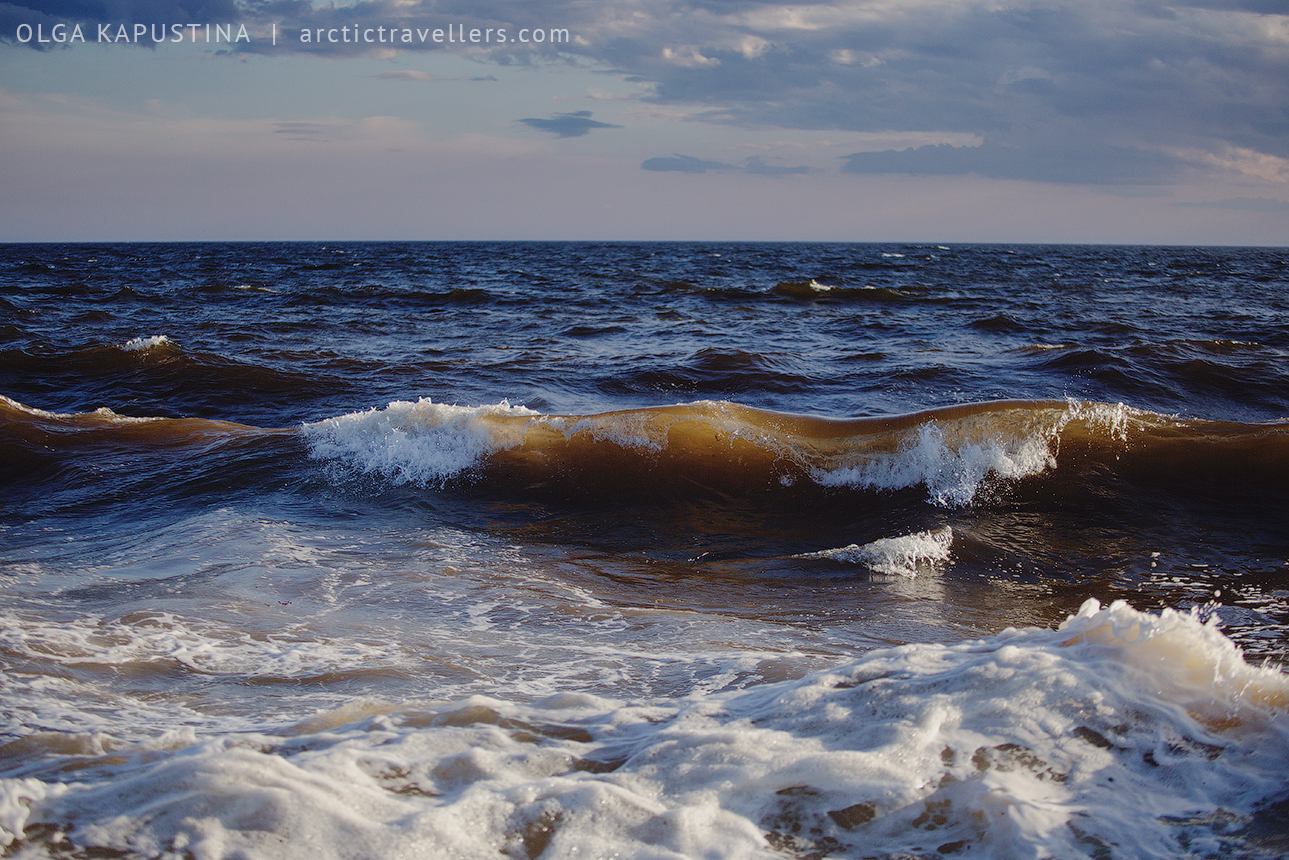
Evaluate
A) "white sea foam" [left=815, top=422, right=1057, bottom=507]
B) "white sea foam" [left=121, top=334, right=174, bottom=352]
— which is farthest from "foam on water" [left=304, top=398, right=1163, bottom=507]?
"white sea foam" [left=121, top=334, right=174, bottom=352]

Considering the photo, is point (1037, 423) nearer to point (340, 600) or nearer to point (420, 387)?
point (340, 600)

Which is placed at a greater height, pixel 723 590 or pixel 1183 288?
pixel 1183 288

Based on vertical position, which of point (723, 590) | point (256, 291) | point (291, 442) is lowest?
point (723, 590)

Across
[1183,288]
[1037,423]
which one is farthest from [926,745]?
[1183,288]

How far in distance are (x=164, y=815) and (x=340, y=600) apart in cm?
Answer: 202

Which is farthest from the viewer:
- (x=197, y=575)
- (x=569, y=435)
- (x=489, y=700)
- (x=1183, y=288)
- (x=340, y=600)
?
(x=1183, y=288)

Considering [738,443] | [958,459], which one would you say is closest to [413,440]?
[738,443]

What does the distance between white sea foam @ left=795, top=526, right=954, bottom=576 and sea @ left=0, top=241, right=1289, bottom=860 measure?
0.08 feet

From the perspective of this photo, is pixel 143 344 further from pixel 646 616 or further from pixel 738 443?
pixel 646 616

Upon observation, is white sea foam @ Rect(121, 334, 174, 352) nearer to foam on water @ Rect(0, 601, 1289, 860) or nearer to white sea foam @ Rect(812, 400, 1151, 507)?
white sea foam @ Rect(812, 400, 1151, 507)

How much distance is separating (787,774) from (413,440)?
5285 millimetres

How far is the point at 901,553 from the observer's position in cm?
480

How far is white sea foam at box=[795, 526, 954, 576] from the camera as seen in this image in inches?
185

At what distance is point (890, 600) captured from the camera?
4172 millimetres
